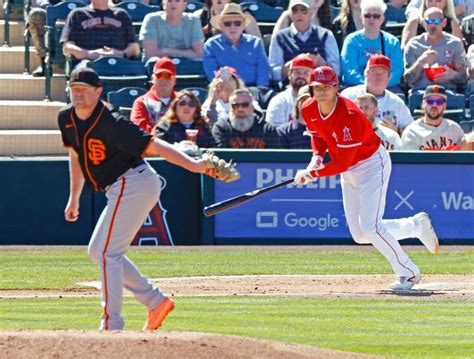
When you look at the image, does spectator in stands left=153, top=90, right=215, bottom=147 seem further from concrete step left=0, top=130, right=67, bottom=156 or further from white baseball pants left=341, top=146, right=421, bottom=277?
white baseball pants left=341, top=146, right=421, bottom=277

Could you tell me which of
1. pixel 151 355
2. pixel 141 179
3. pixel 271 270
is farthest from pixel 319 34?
pixel 151 355

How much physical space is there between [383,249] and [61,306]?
9.08 ft

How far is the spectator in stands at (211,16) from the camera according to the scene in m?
16.2

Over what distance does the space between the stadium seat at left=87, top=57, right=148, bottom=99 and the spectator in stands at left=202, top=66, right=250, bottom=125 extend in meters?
1.15

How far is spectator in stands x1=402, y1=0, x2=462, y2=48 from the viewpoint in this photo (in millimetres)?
16109

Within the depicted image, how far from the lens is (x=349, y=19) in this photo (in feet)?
54.7

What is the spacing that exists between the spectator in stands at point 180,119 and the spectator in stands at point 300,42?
1.93 m

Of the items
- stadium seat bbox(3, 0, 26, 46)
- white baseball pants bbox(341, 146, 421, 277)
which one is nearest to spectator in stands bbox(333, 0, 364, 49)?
stadium seat bbox(3, 0, 26, 46)

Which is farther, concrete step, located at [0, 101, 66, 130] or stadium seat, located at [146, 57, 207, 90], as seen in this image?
concrete step, located at [0, 101, 66, 130]

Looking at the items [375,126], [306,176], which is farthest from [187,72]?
[306,176]

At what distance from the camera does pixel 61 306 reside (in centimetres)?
960

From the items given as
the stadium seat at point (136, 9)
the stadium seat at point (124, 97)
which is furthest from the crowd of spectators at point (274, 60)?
the stadium seat at point (136, 9)

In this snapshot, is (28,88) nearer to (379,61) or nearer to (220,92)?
(220,92)

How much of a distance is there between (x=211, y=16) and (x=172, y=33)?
43.9 inches
